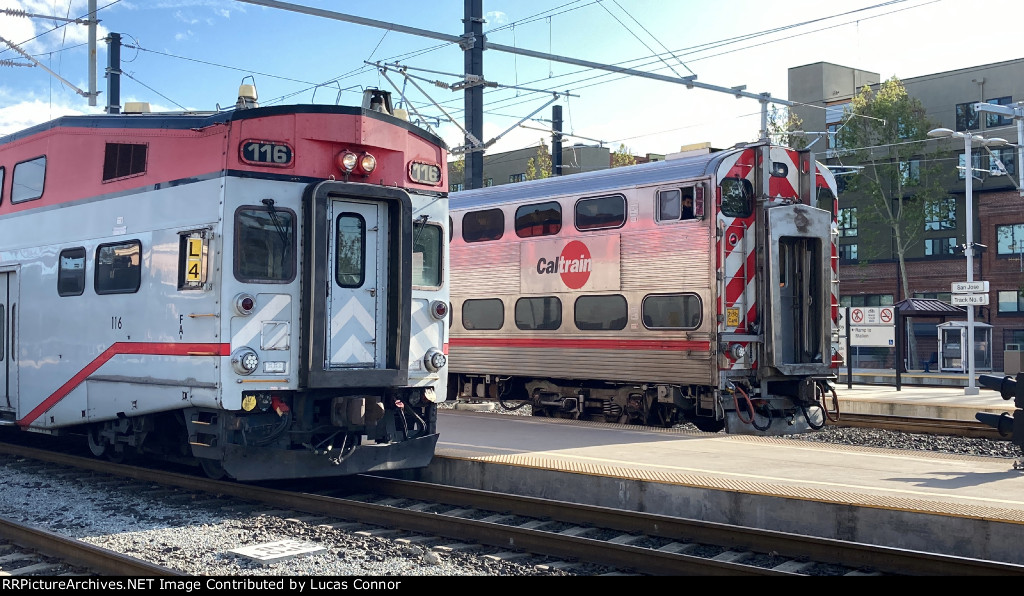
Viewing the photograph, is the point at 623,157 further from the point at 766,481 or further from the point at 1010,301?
the point at 766,481

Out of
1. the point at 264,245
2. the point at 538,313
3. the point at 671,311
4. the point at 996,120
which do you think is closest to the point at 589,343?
the point at 538,313

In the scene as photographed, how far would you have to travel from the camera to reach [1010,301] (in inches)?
1789

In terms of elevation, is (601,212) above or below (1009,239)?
below

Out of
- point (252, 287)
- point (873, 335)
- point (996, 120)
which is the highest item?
point (996, 120)

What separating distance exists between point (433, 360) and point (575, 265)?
5.81m

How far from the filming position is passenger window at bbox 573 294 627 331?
49.9 ft

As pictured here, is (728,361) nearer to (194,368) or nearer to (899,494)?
(899,494)

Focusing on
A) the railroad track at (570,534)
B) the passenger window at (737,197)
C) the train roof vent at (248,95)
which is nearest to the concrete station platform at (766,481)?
the railroad track at (570,534)

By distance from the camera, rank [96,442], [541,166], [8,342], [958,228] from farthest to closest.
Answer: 1. [541,166]
2. [958,228]
3. [8,342]
4. [96,442]

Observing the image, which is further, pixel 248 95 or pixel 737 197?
pixel 737 197

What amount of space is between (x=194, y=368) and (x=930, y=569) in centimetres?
654

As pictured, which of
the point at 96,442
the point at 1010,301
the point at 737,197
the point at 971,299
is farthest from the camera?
the point at 1010,301

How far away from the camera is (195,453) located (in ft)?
31.4

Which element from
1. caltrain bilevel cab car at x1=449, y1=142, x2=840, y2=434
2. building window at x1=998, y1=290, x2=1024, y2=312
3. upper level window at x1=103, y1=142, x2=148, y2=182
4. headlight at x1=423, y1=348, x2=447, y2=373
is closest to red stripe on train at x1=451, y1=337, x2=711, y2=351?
caltrain bilevel cab car at x1=449, y1=142, x2=840, y2=434
